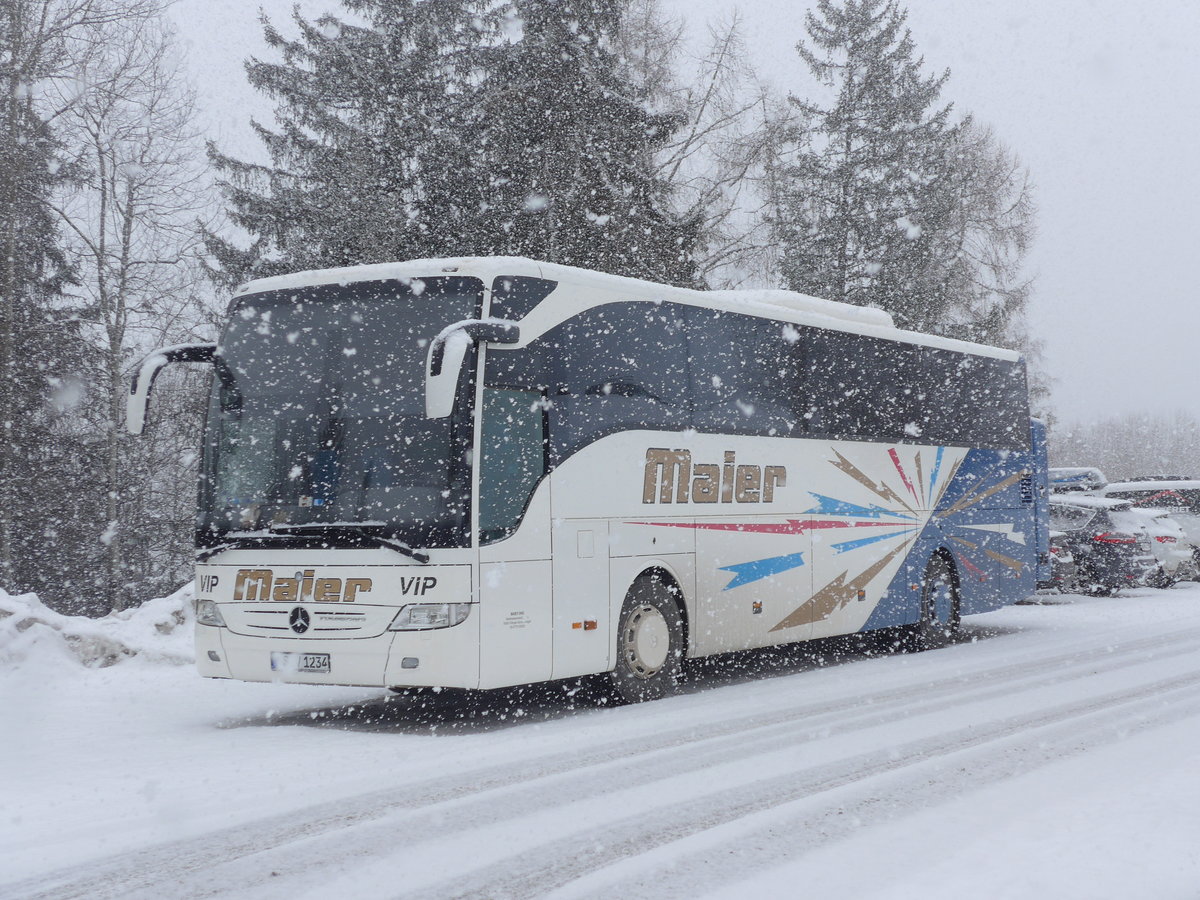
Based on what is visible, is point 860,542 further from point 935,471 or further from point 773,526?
point 935,471

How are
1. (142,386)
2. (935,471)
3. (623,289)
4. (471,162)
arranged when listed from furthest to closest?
(471,162) < (935,471) < (623,289) < (142,386)

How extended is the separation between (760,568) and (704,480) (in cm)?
123

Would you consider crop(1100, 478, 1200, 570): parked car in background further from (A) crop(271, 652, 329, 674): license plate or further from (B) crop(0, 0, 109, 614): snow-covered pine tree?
(A) crop(271, 652, 329, 674): license plate

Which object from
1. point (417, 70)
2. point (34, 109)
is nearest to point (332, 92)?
point (417, 70)

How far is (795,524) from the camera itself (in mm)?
12898

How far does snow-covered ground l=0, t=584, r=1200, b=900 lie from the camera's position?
540 cm

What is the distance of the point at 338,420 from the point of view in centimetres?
949

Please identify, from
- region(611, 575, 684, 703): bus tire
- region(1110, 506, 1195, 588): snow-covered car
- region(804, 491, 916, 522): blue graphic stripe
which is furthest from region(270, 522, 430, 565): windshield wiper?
region(1110, 506, 1195, 588): snow-covered car

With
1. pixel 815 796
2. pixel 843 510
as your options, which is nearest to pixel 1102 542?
pixel 843 510

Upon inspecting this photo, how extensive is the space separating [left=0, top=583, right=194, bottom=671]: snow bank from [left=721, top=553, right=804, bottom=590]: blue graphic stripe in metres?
5.47

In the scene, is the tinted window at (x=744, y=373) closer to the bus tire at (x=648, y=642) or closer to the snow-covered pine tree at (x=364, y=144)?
the bus tire at (x=648, y=642)

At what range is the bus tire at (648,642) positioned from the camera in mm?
10672

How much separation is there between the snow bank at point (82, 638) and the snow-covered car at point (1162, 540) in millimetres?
16640

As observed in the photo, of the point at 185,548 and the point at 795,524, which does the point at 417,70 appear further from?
the point at 795,524
